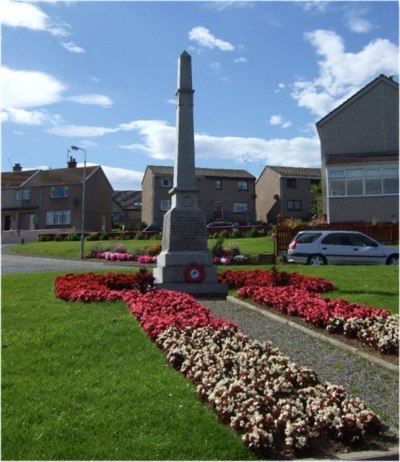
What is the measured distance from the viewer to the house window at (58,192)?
62469 millimetres

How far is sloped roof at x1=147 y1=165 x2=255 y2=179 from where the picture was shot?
6388 cm

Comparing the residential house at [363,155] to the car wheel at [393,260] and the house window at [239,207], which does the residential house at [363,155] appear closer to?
the car wheel at [393,260]

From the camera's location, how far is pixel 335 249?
22.3 m

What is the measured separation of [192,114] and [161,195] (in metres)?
47.3

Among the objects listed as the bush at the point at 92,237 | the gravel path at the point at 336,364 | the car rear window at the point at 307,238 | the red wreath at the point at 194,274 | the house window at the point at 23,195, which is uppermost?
the house window at the point at 23,195

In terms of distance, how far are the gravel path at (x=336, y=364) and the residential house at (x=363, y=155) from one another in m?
26.9

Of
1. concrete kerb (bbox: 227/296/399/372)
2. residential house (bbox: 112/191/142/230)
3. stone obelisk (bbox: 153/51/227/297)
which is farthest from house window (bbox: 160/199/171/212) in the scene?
concrete kerb (bbox: 227/296/399/372)

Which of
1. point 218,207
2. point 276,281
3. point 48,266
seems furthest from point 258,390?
point 218,207

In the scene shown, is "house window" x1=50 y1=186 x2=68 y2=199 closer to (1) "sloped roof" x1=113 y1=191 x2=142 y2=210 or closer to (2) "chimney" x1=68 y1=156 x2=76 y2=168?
(2) "chimney" x1=68 y1=156 x2=76 y2=168

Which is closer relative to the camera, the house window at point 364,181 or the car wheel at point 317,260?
the car wheel at point 317,260

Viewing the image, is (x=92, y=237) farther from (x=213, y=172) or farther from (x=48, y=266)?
(x=213, y=172)

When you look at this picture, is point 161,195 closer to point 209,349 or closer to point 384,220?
point 384,220

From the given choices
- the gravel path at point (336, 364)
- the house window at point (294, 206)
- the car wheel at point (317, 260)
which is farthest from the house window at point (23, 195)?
the gravel path at point (336, 364)

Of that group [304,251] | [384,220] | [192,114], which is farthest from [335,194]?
[192,114]
